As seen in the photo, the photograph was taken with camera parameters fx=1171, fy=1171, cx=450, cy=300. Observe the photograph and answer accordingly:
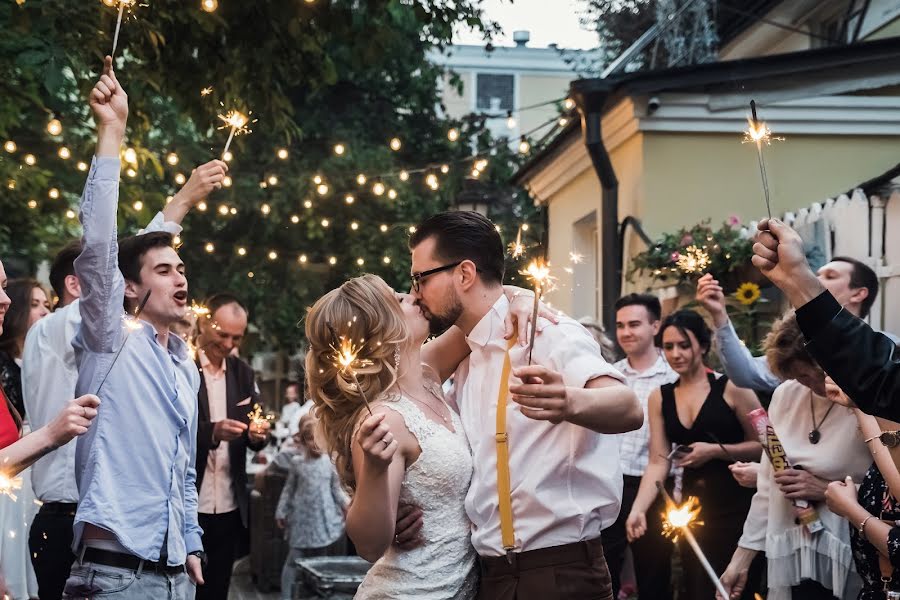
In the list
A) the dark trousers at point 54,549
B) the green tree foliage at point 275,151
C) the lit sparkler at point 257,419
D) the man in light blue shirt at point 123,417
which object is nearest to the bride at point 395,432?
the man in light blue shirt at point 123,417

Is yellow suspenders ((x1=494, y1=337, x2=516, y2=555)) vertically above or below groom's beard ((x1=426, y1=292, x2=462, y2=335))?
below

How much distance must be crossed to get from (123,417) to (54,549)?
0.88m

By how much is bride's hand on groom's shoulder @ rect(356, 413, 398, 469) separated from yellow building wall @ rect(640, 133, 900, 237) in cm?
787

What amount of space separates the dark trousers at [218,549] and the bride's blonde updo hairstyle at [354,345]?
3.07 meters

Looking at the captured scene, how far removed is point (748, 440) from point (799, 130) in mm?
4974

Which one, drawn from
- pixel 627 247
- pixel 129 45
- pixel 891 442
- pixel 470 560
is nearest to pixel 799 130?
pixel 627 247

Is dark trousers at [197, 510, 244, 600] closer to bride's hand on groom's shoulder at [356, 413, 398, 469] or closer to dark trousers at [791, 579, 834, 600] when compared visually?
dark trousers at [791, 579, 834, 600]

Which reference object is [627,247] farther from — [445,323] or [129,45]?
[445,323]

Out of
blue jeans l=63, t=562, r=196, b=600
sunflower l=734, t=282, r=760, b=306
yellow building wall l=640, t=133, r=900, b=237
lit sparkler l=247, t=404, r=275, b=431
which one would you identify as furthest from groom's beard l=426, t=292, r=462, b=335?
yellow building wall l=640, t=133, r=900, b=237

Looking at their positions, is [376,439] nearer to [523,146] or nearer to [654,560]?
[654,560]

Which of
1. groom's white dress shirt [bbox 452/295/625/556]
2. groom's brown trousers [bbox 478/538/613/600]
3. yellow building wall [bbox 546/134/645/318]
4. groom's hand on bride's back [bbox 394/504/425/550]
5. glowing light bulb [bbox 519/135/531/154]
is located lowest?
groom's brown trousers [bbox 478/538/613/600]

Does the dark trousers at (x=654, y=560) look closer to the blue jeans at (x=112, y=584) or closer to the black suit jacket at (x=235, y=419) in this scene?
the black suit jacket at (x=235, y=419)

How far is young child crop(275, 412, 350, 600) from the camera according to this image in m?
10.7

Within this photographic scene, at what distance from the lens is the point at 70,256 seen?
18.3ft
